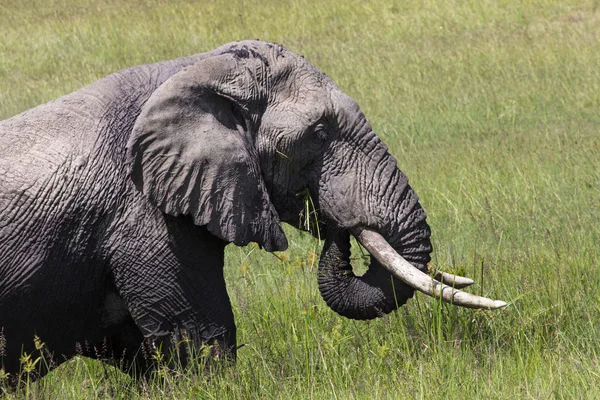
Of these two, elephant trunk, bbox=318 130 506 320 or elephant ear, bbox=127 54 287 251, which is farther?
elephant trunk, bbox=318 130 506 320

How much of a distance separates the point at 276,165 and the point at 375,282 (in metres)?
0.71

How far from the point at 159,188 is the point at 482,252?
333 cm

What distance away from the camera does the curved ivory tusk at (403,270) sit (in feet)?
16.8

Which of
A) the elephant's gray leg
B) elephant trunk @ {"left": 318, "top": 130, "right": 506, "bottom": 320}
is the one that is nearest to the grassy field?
the elephant's gray leg

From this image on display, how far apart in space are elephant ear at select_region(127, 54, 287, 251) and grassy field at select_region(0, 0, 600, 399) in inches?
28.2

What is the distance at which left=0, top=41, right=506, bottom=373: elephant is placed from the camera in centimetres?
498

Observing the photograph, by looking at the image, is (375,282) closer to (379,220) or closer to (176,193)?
(379,220)

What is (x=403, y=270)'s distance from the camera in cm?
512

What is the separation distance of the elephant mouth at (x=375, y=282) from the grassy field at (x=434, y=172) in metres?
0.21

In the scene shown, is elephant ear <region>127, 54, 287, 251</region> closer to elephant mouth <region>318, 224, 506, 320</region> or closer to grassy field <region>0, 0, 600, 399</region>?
elephant mouth <region>318, 224, 506, 320</region>

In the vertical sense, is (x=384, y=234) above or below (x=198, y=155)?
below

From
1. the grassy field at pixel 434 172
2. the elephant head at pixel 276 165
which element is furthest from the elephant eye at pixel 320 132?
the grassy field at pixel 434 172

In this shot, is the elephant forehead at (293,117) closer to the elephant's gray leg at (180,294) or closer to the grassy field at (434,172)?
the elephant's gray leg at (180,294)

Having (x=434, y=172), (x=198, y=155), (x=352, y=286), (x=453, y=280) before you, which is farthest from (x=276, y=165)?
(x=434, y=172)
